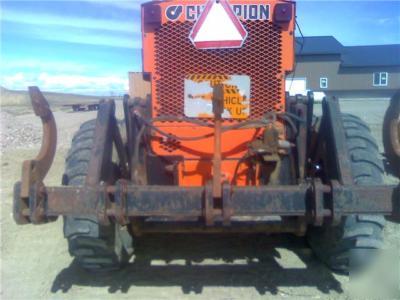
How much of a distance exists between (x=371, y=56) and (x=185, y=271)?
5252 centimetres

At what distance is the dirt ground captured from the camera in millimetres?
4520

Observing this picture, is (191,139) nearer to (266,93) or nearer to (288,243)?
(266,93)

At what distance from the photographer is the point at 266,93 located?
4.69m

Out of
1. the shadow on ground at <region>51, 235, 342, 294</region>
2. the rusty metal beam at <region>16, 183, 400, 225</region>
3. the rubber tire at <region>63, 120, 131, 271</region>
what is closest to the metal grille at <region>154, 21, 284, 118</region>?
the rubber tire at <region>63, 120, 131, 271</region>

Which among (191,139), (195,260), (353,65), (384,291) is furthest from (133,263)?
(353,65)

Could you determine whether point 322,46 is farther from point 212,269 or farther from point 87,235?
point 87,235

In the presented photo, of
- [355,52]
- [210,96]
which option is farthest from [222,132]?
[355,52]

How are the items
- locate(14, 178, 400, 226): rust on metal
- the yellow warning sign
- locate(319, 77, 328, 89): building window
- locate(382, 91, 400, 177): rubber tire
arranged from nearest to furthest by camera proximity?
1. locate(14, 178, 400, 226): rust on metal
2. locate(382, 91, 400, 177): rubber tire
3. the yellow warning sign
4. locate(319, 77, 328, 89): building window

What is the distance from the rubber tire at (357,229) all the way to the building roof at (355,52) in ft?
152

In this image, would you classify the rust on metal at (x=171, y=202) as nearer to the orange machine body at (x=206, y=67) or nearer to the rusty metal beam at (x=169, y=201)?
the rusty metal beam at (x=169, y=201)

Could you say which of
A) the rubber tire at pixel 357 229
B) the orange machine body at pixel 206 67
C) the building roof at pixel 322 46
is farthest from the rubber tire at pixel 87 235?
the building roof at pixel 322 46

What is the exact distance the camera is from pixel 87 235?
4383mm

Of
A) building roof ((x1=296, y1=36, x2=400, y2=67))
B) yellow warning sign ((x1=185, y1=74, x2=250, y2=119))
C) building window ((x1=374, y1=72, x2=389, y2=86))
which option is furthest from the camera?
building window ((x1=374, y1=72, x2=389, y2=86))

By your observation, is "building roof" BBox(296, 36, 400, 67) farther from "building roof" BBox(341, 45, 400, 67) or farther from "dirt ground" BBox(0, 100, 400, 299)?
"dirt ground" BBox(0, 100, 400, 299)
